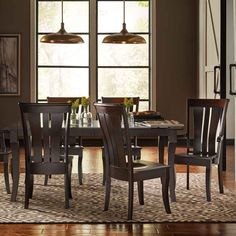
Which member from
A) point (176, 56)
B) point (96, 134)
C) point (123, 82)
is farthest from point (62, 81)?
point (96, 134)

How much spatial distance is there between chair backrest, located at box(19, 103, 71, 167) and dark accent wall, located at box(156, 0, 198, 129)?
6503 mm

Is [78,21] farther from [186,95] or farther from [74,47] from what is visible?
[186,95]

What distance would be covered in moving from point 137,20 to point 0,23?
260 cm

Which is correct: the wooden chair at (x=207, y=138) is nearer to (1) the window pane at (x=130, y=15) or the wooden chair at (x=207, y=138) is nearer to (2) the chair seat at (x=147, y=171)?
(2) the chair seat at (x=147, y=171)

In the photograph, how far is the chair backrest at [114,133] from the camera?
15.8 ft

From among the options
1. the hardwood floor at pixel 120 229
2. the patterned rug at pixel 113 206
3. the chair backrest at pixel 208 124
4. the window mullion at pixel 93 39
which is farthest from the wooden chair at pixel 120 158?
the window mullion at pixel 93 39

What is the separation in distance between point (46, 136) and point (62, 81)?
6565 millimetres

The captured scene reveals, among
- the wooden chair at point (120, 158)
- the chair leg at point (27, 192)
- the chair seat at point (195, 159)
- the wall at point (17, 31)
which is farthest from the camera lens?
the wall at point (17, 31)

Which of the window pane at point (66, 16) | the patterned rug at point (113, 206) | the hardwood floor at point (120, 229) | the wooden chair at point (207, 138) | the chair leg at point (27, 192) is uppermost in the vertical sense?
the window pane at point (66, 16)

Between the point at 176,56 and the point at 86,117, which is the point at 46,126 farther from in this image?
the point at 176,56

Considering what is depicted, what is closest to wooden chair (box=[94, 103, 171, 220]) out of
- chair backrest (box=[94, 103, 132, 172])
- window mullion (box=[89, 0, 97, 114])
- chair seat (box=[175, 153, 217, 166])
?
chair backrest (box=[94, 103, 132, 172])

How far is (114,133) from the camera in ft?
16.2

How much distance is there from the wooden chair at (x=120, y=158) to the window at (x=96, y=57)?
21.7ft

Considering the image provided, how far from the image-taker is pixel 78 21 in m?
11.7
